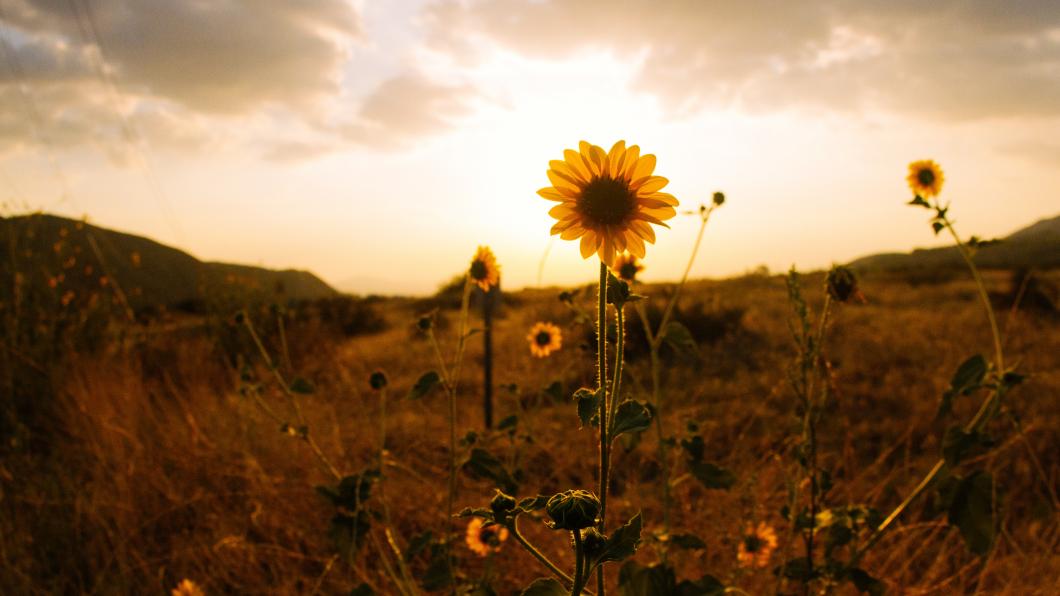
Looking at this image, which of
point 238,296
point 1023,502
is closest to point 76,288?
point 238,296

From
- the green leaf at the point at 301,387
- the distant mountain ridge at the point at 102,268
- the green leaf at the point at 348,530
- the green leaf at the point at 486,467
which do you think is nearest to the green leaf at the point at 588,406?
the green leaf at the point at 486,467

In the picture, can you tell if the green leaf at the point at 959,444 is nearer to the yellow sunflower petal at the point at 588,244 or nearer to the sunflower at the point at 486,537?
the yellow sunflower petal at the point at 588,244

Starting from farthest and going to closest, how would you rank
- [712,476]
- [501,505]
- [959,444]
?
[712,476]
[959,444]
[501,505]

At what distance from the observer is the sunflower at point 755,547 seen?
1.82 metres

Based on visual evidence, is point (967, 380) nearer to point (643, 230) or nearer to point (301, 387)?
point (643, 230)

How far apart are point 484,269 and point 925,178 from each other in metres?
1.77

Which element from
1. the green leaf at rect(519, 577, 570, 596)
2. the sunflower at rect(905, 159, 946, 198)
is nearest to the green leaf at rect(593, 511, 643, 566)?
the green leaf at rect(519, 577, 570, 596)

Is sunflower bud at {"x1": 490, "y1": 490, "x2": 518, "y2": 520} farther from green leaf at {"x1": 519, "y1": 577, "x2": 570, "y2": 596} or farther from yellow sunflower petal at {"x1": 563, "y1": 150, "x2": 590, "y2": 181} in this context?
yellow sunflower petal at {"x1": 563, "y1": 150, "x2": 590, "y2": 181}

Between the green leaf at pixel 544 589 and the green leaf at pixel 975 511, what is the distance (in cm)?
90

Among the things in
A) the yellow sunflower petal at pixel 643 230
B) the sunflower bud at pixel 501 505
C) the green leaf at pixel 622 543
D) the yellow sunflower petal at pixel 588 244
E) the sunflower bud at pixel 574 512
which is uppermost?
the yellow sunflower petal at pixel 643 230

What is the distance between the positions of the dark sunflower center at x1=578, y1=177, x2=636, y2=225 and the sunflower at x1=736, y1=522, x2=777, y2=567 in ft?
3.92

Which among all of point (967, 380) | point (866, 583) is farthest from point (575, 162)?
point (866, 583)

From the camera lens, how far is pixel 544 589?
86 cm

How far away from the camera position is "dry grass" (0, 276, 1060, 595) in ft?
7.32
